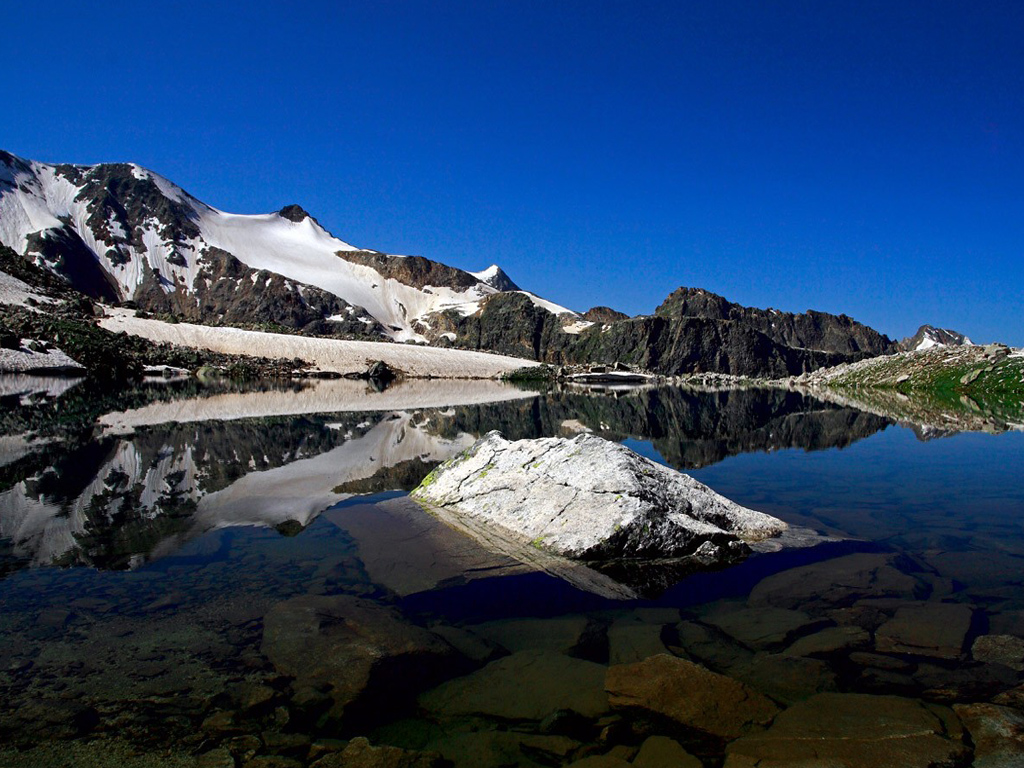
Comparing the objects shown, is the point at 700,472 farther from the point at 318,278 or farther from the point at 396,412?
the point at 318,278

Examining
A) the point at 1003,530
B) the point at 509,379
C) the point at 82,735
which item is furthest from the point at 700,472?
the point at 509,379

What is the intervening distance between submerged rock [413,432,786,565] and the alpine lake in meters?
0.38

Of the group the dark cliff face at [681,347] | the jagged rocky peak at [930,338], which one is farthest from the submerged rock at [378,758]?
the jagged rocky peak at [930,338]

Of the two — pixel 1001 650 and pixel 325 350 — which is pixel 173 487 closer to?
pixel 1001 650

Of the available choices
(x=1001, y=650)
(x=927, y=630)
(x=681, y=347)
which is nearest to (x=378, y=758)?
(x=927, y=630)

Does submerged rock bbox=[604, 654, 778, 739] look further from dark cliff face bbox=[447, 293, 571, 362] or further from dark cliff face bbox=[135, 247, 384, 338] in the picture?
dark cliff face bbox=[447, 293, 571, 362]

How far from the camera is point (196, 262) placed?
120750 mm

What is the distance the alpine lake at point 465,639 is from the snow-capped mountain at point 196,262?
310 feet

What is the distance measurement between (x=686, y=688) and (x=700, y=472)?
315 inches

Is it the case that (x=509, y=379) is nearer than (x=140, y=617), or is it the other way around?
(x=140, y=617)

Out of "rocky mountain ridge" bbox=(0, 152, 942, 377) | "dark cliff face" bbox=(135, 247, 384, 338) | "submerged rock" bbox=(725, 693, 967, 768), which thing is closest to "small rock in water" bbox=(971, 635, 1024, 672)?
"submerged rock" bbox=(725, 693, 967, 768)

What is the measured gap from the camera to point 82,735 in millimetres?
3035

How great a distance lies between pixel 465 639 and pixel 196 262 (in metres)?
135

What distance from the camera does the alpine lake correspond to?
9.92ft
